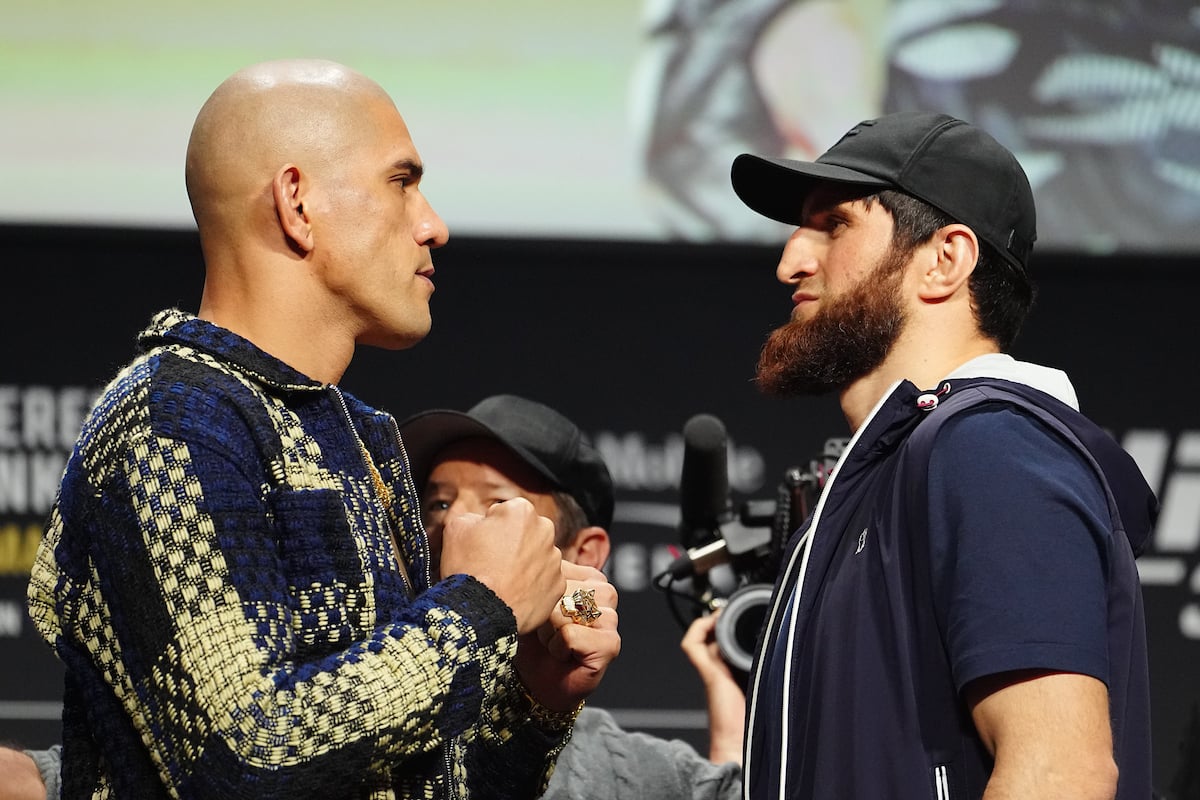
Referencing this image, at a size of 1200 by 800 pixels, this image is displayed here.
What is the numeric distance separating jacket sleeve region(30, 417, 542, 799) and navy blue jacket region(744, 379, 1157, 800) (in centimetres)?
44

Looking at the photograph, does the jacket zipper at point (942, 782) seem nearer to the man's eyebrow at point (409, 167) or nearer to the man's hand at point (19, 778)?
the man's eyebrow at point (409, 167)

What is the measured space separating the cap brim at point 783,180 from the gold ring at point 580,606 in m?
0.65

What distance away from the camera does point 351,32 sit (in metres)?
3.57

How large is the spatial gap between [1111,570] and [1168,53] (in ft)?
8.37

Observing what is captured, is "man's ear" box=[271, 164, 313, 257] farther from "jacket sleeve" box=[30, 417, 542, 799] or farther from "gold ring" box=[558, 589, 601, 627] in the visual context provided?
"gold ring" box=[558, 589, 601, 627]

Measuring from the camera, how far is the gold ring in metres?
1.50

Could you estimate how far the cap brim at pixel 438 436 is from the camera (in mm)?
2467

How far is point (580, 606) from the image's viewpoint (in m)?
1.50

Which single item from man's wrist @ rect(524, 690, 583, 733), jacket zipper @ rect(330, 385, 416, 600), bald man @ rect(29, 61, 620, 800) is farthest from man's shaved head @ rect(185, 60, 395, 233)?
man's wrist @ rect(524, 690, 583, 733)

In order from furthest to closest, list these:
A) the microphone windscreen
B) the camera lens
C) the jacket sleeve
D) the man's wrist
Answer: the microphone windscreen → the camera lens → the man's wrist → the jacket sleeve

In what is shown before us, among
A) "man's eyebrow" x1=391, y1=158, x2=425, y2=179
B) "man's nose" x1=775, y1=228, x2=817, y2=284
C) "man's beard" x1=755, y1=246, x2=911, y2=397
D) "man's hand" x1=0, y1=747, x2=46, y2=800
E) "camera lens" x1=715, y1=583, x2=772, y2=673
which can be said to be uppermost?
"man's eyebrow" x1=391, y1=158, x2=425, y2=179

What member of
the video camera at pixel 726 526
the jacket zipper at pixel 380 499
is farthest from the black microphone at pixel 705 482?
the jacket zipper at pixel 380 499

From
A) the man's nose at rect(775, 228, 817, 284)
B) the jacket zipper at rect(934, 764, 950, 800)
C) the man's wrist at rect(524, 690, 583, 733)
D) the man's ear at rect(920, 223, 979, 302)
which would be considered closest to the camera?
the jacket zipper at rect(934, 764, 950, 800)

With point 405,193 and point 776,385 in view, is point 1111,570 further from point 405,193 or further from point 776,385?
point 405,193
